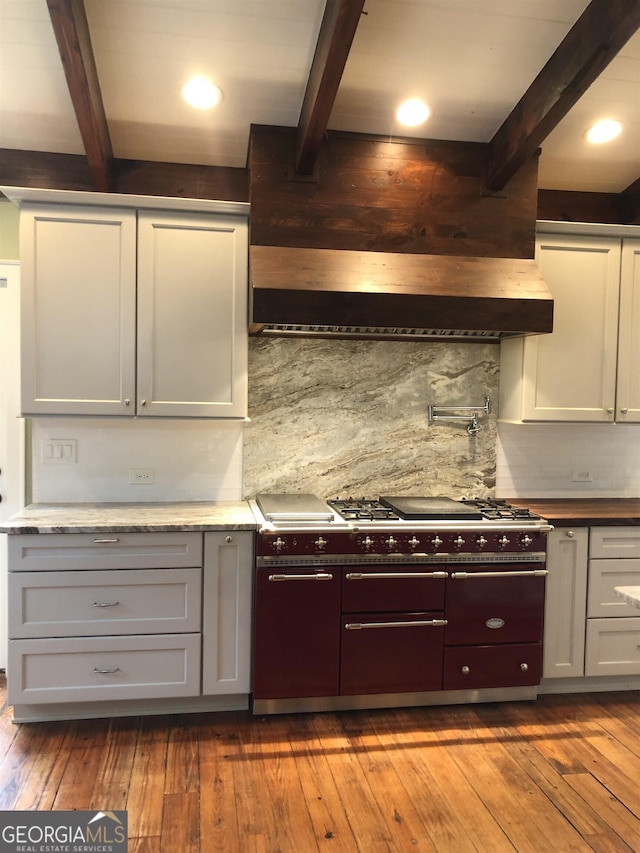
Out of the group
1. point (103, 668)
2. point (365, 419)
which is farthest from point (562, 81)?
point (103, 668)

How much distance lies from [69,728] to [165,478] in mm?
1206

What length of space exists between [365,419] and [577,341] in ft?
3.91

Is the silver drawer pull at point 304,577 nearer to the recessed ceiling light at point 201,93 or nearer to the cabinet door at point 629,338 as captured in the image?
the cabinet door at point 629,338

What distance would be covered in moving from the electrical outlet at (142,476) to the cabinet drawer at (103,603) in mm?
610

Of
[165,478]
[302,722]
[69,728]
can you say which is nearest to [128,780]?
[69,728]

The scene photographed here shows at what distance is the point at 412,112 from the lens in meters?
2.81

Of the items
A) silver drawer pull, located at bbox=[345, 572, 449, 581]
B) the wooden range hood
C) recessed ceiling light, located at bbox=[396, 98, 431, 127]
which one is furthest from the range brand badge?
recessed ceiling light, located at bbox=[396, 98, 431, 127]

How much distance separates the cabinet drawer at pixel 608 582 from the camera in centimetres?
301

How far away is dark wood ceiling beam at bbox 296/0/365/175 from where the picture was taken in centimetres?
216

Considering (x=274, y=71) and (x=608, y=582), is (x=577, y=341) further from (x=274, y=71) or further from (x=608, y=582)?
(x=274, y=71)

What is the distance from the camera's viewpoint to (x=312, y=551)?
2.71 meters

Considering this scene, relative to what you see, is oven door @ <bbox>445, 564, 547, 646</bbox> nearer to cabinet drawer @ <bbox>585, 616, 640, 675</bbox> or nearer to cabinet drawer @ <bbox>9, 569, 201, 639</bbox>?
cabinet drawer @ <bbox>585, 616, 640, 675</bbox>

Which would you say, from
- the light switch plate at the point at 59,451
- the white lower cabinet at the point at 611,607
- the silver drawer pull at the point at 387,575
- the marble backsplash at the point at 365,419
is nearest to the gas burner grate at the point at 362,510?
the marble backsplash at the point at 365,419

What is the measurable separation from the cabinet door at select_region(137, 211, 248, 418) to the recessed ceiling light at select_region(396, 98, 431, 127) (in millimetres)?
895
